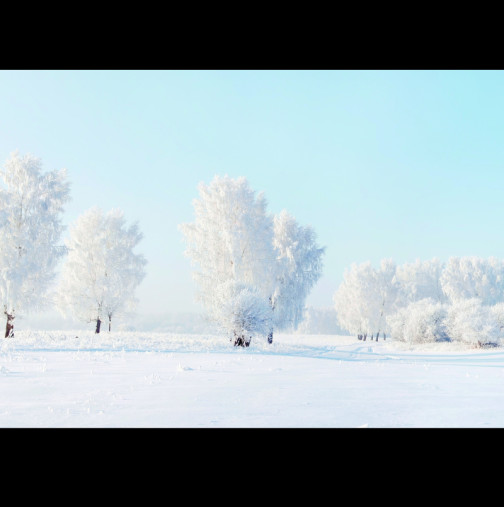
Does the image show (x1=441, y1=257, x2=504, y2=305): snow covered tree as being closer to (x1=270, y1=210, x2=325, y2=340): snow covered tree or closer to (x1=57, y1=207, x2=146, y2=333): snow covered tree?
(x1=270, y1=210, x2=325, y2=340): snow covered tree

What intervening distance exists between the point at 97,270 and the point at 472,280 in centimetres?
5483

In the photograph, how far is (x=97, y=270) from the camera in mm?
29125

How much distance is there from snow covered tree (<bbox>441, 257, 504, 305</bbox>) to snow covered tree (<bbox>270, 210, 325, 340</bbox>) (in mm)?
36159

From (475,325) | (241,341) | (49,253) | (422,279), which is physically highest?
(422,279)

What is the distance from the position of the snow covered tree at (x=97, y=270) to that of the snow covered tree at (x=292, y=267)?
477 inches

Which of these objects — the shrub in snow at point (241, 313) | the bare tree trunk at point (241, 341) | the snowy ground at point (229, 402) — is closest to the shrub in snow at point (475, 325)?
the shrub in snow at point (241, 313)

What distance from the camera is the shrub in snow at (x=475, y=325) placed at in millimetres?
27812

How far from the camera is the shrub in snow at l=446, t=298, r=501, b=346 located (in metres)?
27.8

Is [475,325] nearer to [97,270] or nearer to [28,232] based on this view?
[97,270]

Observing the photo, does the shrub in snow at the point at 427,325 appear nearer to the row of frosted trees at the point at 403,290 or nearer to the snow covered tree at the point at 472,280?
the row of frosted trees at the point at 403,290

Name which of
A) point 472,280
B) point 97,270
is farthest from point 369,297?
point 97,270
